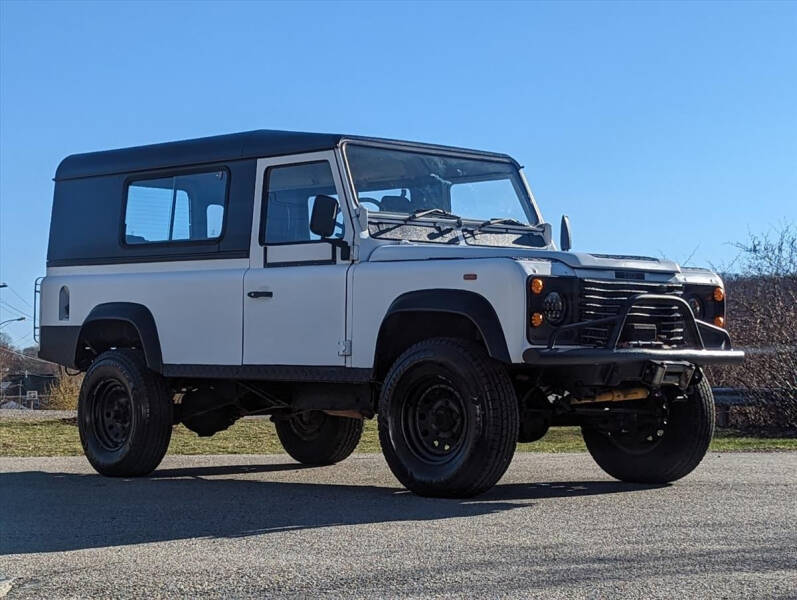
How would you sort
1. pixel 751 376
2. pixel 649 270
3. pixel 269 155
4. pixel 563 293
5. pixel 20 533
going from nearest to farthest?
pixel 20 533 < pixel 563 293 < pixel 649 270 < pixel 269 155 < pixel 751 376

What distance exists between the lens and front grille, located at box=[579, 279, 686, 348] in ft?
28.6

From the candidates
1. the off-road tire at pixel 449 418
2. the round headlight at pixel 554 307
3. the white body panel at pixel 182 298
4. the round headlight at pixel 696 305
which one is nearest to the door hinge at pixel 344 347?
the off-road tire at pixel 449 418

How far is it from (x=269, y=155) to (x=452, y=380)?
107 inches

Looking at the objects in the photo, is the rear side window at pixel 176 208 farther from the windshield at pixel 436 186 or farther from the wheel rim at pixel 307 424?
the wheel rim at pixel 307 424

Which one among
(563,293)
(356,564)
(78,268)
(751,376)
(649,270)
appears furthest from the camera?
(751,376)

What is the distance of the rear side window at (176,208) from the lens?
1083 cm

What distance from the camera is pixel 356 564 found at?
6.21 meters

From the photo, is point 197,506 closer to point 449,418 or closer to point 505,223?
point 449,418

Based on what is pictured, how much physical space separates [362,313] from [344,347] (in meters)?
0.31

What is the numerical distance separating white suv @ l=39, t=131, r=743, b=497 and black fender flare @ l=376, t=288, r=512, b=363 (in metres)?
0.01

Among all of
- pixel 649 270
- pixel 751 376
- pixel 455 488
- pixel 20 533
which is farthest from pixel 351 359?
pixel 751 376

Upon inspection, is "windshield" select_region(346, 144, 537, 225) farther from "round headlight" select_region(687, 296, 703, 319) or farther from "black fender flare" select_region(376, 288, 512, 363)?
"round headlight" select_region(687, 296, 703, 319)

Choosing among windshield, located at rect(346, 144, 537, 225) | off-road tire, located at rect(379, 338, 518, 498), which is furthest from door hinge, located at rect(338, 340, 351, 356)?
windshield, located at rect(346, 144, 537, 225)

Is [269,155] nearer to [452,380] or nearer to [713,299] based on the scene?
[452,380]
